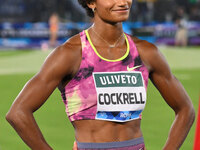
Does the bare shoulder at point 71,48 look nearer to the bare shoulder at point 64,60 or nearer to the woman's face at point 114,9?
the bare shoulder at point 64,60

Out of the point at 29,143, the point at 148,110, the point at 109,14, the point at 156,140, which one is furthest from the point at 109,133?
the point at 148,110

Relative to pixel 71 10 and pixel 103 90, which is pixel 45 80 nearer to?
pixel 103 90

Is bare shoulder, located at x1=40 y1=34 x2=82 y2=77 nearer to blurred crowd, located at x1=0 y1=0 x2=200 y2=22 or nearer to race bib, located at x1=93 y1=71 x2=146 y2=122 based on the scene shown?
race bib, located at x1=93 y1=71 x2=146 y2=122

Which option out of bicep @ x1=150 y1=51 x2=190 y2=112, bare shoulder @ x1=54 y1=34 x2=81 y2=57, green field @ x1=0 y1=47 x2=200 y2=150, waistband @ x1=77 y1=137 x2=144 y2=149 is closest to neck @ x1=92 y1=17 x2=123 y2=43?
bare shoulder @ x1=54 y1=34 x2=81 y2=57

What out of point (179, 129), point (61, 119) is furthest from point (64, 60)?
point (61, 119)

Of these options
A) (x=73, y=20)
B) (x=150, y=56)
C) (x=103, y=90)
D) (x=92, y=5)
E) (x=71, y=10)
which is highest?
(x=92, y=5)

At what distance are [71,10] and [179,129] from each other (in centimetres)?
3313

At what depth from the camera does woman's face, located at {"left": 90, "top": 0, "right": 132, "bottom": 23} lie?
11.7 ft

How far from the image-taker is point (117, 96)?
141 inches

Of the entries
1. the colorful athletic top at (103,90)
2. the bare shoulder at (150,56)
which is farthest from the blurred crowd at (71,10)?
the colorful athletic top at (103,90)

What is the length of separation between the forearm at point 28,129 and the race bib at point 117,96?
41cm

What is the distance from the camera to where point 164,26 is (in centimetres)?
3534

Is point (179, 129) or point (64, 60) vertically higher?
point (64, 60)

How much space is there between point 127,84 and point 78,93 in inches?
12.9
